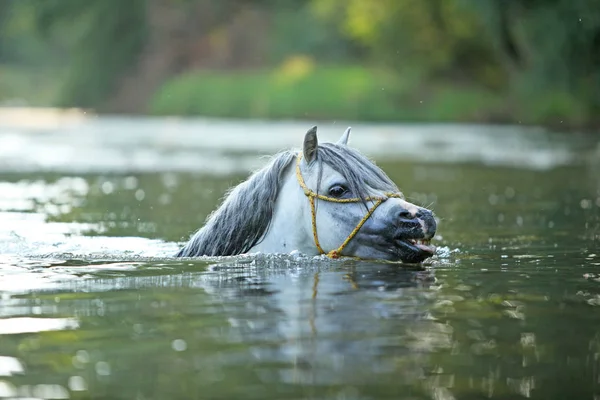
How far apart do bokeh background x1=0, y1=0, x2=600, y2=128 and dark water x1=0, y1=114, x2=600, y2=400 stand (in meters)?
17.7

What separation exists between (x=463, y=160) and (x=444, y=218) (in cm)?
1210

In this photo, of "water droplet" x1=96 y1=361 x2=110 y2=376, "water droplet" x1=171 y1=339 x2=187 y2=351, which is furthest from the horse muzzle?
"water droplet" x1=96 y1=361 x2=110 y2=376

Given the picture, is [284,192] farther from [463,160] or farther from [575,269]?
[463,160]

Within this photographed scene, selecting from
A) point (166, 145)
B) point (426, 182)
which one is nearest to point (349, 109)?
point (166, 145)

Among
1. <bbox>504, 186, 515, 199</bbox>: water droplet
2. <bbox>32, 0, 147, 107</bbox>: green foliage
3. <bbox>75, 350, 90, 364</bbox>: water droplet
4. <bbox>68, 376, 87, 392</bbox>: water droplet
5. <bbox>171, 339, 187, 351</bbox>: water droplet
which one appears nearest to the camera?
<bbox>68, 376, 87, 392</bbox>: water droplet

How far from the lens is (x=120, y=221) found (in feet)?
42.3

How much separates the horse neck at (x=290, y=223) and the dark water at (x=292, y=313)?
0.44ft

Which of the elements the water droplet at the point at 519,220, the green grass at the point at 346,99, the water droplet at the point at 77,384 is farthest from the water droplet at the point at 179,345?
the green grass at the point at 346,99

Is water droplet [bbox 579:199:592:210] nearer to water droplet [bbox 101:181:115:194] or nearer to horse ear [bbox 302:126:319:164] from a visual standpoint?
water droplet [bbox 101:181:115:194]

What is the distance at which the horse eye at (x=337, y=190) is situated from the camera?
7.57 metres

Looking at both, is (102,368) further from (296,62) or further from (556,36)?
(296,62)

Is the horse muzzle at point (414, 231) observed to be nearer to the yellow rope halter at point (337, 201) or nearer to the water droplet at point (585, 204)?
the yellow rope halter at point (337, 201)

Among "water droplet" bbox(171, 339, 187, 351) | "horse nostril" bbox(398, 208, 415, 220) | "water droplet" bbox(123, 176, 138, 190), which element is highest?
"water droplet" bbox(123, 176, 138, 190)

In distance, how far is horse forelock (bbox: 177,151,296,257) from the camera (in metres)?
7.66
